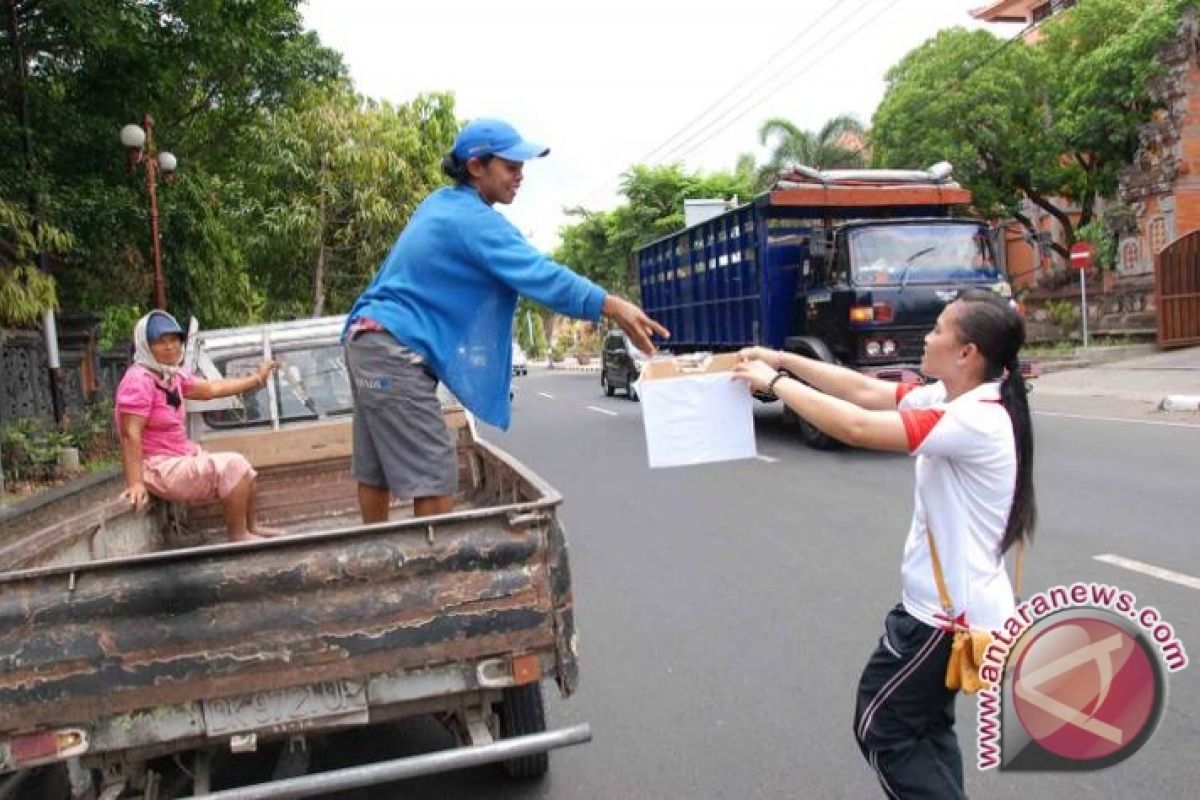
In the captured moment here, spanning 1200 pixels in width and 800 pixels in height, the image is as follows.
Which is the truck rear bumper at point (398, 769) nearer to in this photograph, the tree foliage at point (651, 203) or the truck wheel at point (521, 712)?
the truck wheel at point (521, 712)

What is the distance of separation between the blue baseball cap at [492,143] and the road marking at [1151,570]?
14.0 ft

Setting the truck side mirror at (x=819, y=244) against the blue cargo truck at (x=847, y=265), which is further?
the truck side mirror at (x=819, y=244)

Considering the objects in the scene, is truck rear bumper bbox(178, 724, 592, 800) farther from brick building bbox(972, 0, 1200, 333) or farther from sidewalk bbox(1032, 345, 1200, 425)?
brick building bbox(972, 0, 1200, 333)

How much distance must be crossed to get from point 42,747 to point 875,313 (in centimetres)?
940

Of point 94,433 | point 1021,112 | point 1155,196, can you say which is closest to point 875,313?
point 94,433

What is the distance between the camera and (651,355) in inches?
120

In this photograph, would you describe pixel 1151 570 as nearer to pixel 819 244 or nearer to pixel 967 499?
pixel 967 499

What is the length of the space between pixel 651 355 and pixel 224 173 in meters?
20.4

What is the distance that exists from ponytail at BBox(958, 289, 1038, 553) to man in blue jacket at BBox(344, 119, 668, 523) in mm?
962

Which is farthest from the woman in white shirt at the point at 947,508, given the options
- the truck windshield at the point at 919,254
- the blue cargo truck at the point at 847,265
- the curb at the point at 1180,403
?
the curb at the point at 1180,403

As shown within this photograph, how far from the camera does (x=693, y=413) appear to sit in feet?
9.39

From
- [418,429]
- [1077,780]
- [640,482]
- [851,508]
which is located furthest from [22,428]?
[1077,780]

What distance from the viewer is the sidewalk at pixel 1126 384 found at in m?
12.8

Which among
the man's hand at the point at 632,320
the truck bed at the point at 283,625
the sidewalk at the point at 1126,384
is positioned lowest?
the sidewalk at the point at 1126,384
